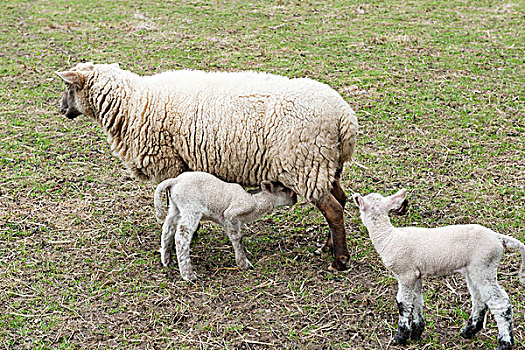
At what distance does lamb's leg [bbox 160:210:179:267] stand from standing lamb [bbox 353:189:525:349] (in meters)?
1.80

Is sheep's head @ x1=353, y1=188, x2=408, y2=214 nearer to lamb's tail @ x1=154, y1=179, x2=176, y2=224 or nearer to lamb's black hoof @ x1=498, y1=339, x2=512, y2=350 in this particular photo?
lamb's black hoof @ x1=498, y1=339, x2=512, y2=350

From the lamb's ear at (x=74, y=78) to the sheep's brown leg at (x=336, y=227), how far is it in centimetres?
277

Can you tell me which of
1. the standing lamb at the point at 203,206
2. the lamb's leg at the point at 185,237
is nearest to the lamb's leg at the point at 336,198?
the standing lamb at the point at 203,206

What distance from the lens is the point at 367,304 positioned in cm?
523

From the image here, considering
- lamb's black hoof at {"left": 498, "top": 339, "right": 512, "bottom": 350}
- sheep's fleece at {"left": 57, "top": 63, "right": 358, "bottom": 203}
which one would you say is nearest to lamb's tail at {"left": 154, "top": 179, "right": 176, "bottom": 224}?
sheep's fleece at {"left": 57, "top": 63, "right": 358, "bottom": 203}

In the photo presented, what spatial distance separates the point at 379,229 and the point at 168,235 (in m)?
2.02

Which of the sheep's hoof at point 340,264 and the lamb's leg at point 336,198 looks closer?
the sheep's hoof at point 340,264

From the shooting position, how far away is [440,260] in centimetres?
446

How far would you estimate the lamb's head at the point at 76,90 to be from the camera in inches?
249

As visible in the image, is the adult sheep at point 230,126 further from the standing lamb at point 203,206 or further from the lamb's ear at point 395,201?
the lamb's ear at point 395,201

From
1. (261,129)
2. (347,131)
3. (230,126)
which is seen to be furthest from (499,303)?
(230,126)

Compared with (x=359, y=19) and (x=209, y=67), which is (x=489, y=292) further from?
(x=359, y=19)

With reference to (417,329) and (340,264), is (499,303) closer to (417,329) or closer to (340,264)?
(417,329)

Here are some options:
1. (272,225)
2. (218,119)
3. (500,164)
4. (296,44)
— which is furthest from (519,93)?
(218,119)
